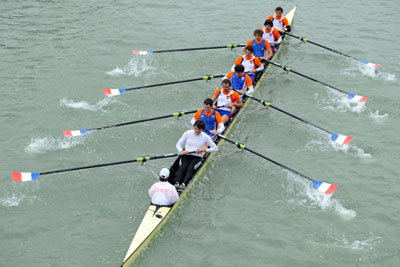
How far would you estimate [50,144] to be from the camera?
Answer: 12.4 m

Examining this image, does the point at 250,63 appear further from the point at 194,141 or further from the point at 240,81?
the point at 194,141

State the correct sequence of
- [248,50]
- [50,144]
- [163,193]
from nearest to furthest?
[163,193] < [50,144] < [248,50]

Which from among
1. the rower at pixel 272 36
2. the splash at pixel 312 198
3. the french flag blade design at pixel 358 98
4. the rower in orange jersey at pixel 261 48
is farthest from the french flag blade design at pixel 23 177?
the rower at pixel 272 36

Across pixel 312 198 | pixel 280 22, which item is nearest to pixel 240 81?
pixel 312 198

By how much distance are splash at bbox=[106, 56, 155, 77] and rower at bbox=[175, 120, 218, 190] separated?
6.13m

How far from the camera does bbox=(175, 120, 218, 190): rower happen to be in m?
10.6

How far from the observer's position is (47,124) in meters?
13.3

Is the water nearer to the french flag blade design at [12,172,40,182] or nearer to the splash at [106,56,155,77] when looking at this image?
the splash at [106,56,155,77]

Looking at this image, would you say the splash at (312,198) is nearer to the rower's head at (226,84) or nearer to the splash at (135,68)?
the rower's head at (226,84)

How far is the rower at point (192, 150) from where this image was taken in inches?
416

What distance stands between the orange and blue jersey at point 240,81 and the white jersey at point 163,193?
516 cm

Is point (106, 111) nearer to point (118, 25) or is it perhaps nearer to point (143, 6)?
point (118, 25)

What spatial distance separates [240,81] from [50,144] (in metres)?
5.73

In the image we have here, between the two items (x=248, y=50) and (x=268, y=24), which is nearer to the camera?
(x=248, y=50)
